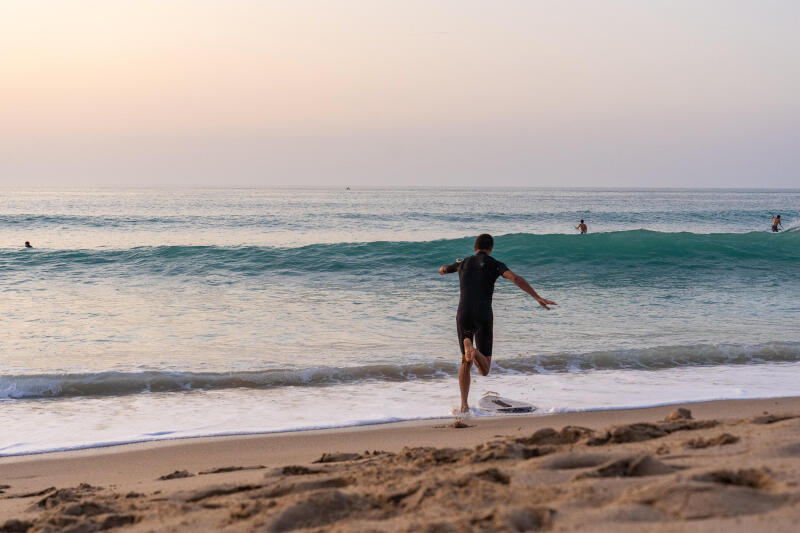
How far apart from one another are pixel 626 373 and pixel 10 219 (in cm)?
3959

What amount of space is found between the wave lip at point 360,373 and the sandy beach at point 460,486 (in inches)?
93.5

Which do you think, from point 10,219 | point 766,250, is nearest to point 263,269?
point 766,250

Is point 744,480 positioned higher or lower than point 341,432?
higher

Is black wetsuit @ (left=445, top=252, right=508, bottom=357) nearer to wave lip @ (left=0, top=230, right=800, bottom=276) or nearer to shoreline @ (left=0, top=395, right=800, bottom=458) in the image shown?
shoreline @ (left=0, top=395, right=800, bottom=458)

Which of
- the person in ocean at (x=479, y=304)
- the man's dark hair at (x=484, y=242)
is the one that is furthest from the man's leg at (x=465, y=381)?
the man's dark hair at (x=484, y=242)

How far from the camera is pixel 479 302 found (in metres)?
6.43

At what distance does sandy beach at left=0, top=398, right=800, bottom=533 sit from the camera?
2514mm

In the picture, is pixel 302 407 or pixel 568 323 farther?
pixel 568 323

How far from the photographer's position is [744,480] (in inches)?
109

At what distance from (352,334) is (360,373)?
7.48ft

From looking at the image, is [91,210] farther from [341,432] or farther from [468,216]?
[341,432]

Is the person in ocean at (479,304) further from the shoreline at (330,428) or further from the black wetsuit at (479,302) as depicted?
the shoreline at (330,428)

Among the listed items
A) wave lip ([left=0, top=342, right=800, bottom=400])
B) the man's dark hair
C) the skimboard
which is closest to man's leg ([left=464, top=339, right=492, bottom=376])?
the skimboard

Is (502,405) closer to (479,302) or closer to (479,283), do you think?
(479,302)
